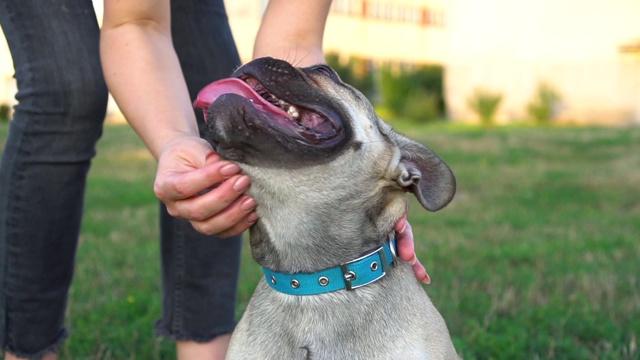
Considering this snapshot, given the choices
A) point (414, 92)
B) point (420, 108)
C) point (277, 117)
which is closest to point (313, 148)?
point (277, 117)

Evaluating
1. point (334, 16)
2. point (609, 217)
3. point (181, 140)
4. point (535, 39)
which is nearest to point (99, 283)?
point (181, 140)

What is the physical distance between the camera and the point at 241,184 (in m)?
2.29

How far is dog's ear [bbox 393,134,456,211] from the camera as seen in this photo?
2.54 meters

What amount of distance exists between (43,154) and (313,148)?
37.3 inches

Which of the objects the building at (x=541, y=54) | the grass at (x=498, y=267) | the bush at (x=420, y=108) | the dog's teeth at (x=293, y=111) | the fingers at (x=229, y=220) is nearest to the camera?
the fingers at (x=229, y=220)

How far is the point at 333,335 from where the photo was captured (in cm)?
239

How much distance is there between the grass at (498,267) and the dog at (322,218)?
45.0 inches

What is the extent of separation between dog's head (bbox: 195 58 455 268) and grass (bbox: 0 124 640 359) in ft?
3.89

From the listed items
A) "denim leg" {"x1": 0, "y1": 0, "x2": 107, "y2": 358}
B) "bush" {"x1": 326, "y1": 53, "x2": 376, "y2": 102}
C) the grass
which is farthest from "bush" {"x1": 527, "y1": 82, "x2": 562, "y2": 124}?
"denim leg" {"x1": 0, "y1": 0, "x2": 107, "y2": 358}

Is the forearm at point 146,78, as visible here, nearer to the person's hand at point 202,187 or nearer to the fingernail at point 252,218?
the person's hand at point 202,187

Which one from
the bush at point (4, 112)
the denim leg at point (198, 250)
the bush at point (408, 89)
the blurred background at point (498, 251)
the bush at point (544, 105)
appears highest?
the denim leg at point (198, 250)

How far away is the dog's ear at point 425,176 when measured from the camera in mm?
2535

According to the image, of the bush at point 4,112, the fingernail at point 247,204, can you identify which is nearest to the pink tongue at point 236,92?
the fingernail at point 247,204

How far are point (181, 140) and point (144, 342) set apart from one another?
1.57 meters
